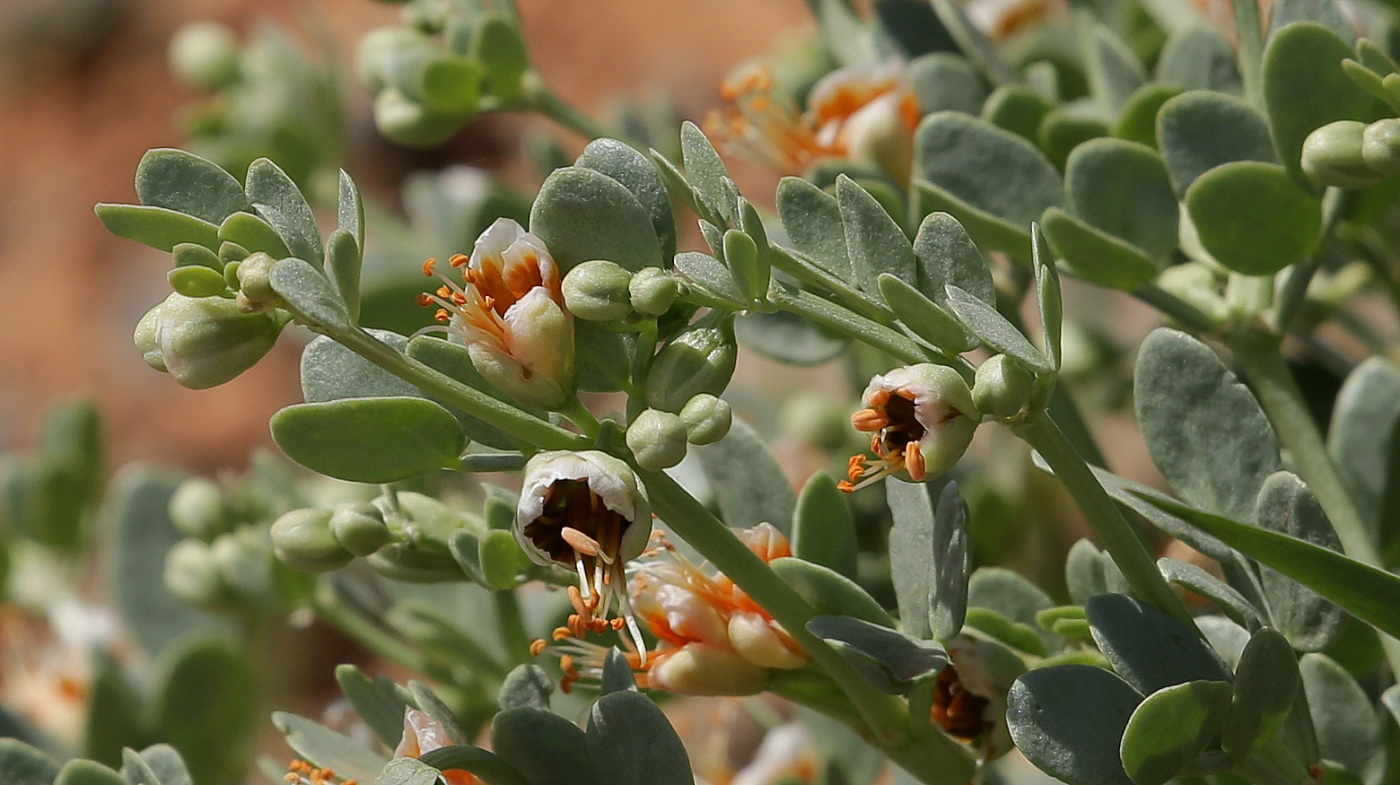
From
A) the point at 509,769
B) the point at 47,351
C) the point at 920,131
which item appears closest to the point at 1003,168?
the point at 920,131

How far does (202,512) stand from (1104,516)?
0.88 m

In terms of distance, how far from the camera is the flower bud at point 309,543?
2.83 ft

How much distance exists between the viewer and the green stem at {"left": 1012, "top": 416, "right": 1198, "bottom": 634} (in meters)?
0.72

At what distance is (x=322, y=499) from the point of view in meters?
1.40

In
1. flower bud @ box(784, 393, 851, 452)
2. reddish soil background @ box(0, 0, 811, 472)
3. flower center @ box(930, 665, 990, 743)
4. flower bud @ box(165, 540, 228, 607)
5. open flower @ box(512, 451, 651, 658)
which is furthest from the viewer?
reddish soil background @ box(0, 0, 811, 472)

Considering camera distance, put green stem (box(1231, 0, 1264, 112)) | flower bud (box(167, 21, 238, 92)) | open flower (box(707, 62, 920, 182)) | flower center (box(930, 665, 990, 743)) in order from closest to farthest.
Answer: flower center (box(930, 665, 990, 743))
green stem (box(1231, 0, 1264, 112))
open flower (box(707, 62, 920, 182))
flower bud (box(167, 21, 238, 92))

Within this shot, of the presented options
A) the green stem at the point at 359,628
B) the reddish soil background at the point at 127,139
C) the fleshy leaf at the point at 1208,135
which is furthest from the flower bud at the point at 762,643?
the reddish soil background at the point at 127,139

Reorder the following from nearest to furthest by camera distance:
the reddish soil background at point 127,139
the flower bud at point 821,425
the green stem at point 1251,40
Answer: the green stem at point 1251,40, the flower bud at point 821,425, the reddish soil background at point 127,139

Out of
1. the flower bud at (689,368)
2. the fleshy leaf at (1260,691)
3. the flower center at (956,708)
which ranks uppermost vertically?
the flower bud at (689,368)

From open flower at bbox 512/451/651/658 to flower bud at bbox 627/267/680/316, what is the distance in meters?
0.07

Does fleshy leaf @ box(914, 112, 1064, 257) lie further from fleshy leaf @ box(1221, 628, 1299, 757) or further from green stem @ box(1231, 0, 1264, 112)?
fleshy leaf @ box(1221, 628, 1299, 757)

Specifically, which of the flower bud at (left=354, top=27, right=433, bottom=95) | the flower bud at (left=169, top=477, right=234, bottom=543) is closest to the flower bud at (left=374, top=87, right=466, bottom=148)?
the flower bud at (left=354, top=27, right=433, bottom=95)

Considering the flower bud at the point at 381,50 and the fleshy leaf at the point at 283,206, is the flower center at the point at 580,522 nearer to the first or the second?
the fleshy leaf at the point at 283,206

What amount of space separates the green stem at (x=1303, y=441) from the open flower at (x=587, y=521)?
466 mm
